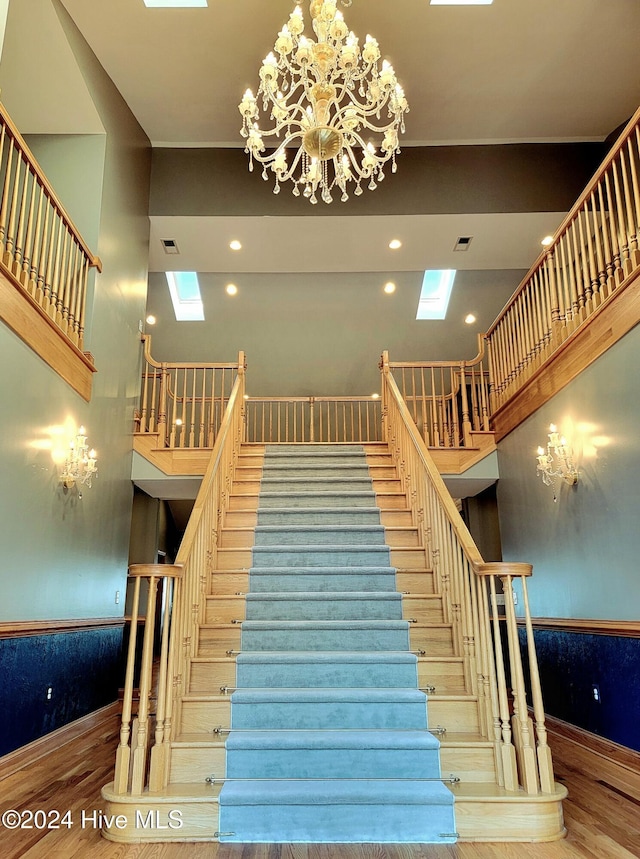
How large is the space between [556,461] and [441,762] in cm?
264

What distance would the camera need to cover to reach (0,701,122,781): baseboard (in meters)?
3.54

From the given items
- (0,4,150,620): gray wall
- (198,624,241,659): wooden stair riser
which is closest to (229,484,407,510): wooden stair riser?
(0,4,150,620): gray wall

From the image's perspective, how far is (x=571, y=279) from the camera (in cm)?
494

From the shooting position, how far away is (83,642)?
488 cm

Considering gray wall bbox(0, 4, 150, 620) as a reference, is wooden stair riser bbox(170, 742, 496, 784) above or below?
below

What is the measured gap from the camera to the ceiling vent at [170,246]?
757 centimetres

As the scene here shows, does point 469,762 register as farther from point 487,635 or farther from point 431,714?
point 487,635

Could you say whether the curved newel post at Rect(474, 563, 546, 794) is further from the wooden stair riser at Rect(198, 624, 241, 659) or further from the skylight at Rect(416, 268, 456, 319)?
the skylight at Rect(416, 268, 456, 319)

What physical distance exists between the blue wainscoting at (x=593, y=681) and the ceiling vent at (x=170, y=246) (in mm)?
5761

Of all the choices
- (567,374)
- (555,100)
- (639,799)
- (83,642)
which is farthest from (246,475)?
(555,100)

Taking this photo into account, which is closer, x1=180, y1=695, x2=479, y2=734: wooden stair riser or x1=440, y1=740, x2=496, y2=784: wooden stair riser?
x1=440, y1=740, x2=496, y2=784: wooden stair riser

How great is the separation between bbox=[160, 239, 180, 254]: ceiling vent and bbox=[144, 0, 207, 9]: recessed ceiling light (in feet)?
8.65

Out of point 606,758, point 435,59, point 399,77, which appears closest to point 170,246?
point 399,77

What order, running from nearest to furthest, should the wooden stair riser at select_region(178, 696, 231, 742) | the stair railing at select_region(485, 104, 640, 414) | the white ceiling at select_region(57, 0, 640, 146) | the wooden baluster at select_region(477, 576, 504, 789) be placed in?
the wooden baluster at select_region(477, 576, 504, 789), the wooden stair riser at select_region(178, 696, 231, 742), the stair railing at select_region(485, 104, 640, 414), the white ceiling at select_region(57, 0, 640, 146)
